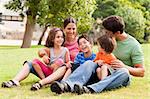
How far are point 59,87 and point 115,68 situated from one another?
953 millimetres

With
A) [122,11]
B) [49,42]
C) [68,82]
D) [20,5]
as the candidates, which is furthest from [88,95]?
[122,11]

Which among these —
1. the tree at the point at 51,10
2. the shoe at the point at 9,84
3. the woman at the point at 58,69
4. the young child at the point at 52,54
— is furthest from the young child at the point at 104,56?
the tree at the point at 51,10

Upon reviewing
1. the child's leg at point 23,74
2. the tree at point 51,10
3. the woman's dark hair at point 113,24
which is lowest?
the tree at point 51,10

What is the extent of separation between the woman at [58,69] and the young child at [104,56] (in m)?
0.55

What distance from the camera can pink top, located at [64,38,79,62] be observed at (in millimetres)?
7273

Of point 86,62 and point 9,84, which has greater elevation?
point 86,62

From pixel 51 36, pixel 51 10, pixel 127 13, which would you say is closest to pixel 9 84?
pixel 51 36

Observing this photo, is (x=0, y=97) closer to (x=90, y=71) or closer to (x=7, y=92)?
(x=7, y=92)

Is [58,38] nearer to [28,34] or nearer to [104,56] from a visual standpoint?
[104,56]

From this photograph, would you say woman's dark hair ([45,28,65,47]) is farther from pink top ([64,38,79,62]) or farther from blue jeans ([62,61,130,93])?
blue jeans ([62,61,130,93])

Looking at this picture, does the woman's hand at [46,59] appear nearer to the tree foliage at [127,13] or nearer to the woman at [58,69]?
the woman at [58,69]

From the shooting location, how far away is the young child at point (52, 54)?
6.94 meters

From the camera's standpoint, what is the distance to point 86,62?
6.25 metres

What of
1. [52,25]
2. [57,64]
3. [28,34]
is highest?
[57,64]
